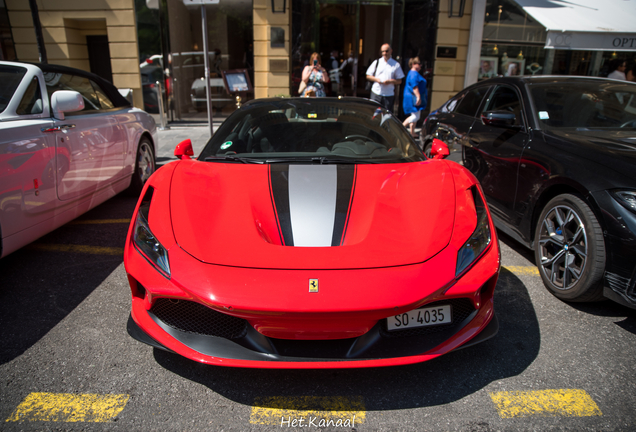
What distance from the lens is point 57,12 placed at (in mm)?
10594

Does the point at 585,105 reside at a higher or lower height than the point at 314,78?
lower

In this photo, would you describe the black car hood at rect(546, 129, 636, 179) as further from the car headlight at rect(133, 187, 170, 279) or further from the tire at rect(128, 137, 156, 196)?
the tire at rect(128, 137, 156, 196)

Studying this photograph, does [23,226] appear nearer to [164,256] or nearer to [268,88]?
[164,256]

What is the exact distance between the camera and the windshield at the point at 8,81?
3125 mm

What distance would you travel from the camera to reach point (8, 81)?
3.28m

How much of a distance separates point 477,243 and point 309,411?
3.56 feet

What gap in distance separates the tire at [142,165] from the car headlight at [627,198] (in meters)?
4.50

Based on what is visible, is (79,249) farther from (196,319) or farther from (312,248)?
(312,248)

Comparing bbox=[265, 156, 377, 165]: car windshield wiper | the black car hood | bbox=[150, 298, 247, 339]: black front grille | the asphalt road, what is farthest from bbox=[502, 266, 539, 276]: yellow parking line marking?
bbox=[150, 298, 247, 339]: black front grille

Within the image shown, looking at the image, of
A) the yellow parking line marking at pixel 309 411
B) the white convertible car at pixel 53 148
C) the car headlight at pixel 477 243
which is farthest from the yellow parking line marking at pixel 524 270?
the white convertible car at pixel 53 148

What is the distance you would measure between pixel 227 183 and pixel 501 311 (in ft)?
6.05

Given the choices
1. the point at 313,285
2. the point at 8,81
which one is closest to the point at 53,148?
the point at 8,81

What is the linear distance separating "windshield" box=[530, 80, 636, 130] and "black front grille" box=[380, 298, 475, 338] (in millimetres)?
2088

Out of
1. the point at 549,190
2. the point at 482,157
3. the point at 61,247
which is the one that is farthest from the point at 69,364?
the point at 482,157
